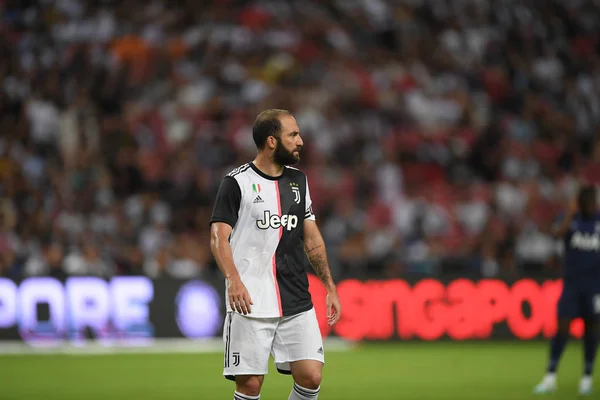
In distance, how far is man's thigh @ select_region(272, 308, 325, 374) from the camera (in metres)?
6.16

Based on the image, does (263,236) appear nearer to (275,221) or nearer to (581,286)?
(275,221)

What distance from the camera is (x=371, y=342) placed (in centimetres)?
1608

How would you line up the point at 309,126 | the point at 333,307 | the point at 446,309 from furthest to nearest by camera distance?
the point at 309,126
the point at 446,309
the point at 333,307

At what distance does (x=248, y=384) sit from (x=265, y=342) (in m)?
0.29

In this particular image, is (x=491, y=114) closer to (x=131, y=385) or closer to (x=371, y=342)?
(x=371, y=342)

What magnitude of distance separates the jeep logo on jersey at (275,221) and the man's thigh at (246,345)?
0.60m

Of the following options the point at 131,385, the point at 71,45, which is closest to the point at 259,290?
the point at 131,385

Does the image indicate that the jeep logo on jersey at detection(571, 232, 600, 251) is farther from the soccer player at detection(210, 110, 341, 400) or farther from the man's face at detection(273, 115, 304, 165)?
the man's face at detection(273, 115, 304, 165)

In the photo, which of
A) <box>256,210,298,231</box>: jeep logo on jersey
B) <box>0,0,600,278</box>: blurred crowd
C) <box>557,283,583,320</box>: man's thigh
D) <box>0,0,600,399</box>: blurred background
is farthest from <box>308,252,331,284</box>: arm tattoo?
<box>0,0,600,278</box>: blurred crowd

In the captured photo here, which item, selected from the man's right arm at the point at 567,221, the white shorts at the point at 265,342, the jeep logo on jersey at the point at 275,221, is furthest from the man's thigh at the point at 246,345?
the man's right arm at the point at 567,221

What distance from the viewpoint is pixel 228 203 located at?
6082mm

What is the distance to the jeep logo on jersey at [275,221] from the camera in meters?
6.14

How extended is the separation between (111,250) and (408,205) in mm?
5448

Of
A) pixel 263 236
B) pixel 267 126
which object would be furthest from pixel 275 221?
pixel 267 126
